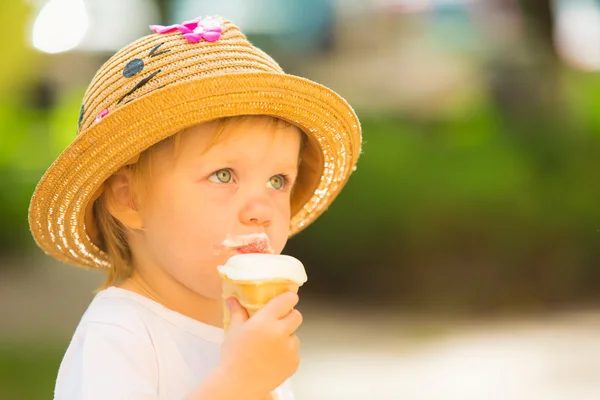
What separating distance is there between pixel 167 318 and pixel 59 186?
0.44 metres

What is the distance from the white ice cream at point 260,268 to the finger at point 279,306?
0.04 meters

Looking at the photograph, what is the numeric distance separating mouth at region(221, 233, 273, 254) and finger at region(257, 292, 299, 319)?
0.20 meters

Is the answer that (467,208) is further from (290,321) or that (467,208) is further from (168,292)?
(290,321)

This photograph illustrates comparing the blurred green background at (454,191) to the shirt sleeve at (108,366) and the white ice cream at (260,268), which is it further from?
the white ice cream at (260,268)

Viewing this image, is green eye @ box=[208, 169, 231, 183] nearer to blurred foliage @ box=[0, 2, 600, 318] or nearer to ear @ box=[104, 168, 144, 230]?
ear @ box=[104, 168, 144, 230]

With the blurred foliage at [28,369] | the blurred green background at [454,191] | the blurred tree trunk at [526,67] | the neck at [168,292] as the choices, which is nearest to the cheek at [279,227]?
the neck at [168,292]

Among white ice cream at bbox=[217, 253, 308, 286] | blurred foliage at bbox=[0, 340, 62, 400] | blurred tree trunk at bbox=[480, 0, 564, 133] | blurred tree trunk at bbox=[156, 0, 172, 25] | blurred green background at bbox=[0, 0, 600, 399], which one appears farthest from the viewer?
blurred tree trunk at bbox=[156, 0, 172, 25]

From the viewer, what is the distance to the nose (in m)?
1.99

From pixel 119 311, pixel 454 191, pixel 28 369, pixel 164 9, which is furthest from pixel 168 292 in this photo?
pixel 164 9

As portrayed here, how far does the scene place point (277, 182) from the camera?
2.17m

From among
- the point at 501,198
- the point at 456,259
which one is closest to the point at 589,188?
the point at 501,198

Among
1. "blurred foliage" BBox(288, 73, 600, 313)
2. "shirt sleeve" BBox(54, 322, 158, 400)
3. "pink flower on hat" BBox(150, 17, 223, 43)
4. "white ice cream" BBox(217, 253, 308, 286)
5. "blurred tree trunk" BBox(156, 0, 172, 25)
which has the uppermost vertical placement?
"blurred tree trunk" BBox(156, 0, 172, 25)

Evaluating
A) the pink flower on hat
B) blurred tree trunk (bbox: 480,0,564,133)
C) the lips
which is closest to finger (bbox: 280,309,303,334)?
the lips

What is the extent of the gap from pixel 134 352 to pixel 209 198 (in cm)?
40
